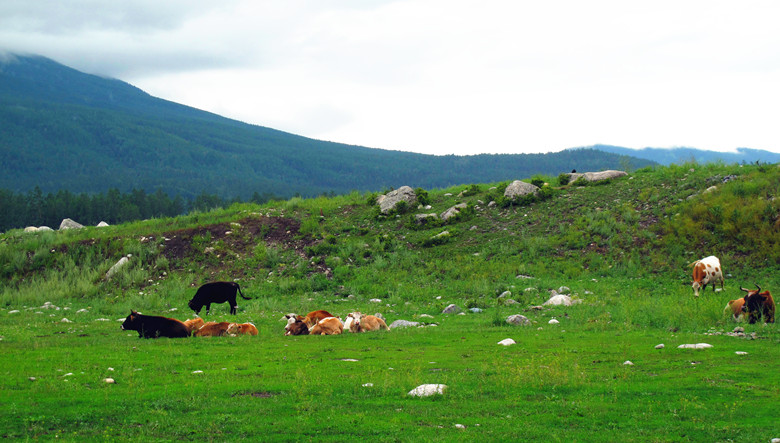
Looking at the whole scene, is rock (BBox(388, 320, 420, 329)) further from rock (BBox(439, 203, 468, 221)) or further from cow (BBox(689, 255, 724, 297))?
rock (BBox(439, 203, 468, 221))

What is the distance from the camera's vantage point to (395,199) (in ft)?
133

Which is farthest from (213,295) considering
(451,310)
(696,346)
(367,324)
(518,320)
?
(696,346)

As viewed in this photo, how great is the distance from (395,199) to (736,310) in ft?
81.9

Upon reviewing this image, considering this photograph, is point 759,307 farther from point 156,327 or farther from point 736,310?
point 156,327

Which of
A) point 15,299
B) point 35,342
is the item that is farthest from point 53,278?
point 35,342

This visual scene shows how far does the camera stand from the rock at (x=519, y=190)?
38.3 metres

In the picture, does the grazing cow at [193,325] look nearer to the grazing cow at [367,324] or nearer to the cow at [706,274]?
the grazing cow at [367,324]

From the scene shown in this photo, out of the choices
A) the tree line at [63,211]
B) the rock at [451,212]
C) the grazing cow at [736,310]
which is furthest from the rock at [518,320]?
the tree line at [63,211]

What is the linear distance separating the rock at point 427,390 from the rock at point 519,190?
95.6ft

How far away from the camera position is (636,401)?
380 inches

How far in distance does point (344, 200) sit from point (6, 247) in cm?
2144

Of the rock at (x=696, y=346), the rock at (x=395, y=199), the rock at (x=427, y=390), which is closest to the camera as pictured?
the rock at (x=427, y=390)

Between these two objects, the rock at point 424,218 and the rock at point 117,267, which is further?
the rock at point 424,218

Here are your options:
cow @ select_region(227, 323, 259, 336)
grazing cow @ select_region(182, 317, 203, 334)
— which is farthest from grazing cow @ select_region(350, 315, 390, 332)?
grazing cow @ select_region(182, 317, 203, 334)
